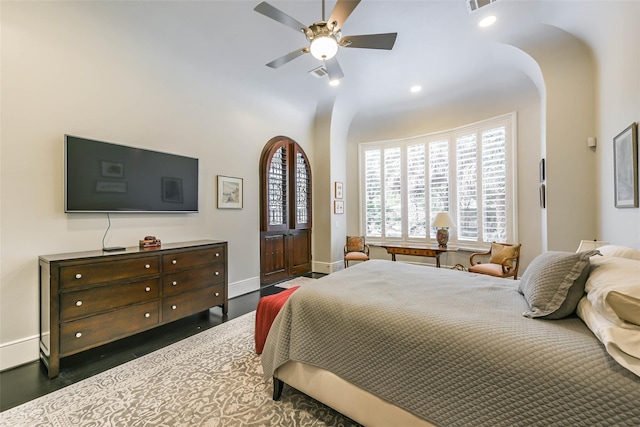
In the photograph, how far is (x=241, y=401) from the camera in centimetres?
180

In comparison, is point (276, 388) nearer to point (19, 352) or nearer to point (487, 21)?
point (19, 352)

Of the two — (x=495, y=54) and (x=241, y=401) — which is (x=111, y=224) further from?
(x=495, y=54)

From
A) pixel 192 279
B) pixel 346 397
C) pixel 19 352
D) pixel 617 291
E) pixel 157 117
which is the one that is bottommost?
pixel 19 352

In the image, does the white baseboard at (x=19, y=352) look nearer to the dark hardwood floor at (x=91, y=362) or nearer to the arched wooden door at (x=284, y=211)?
the dark hardwood floor at (x=91, y=362)

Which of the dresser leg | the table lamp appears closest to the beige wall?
the table lamp

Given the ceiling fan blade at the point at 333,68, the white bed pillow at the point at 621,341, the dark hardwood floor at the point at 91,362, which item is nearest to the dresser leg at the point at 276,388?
the dark hardwood floor at the point at 91,362

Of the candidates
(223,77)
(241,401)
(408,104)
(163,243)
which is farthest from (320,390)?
(408,104)

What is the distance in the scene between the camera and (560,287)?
1338 millimetres

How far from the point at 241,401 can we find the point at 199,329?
140 centimetres

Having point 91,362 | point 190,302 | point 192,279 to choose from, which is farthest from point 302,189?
point 91,362

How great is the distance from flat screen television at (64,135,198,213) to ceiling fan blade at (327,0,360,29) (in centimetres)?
243

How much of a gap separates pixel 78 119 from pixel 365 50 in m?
3.46

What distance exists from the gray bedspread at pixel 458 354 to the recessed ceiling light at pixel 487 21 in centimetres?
303

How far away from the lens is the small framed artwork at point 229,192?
12.9 feet
